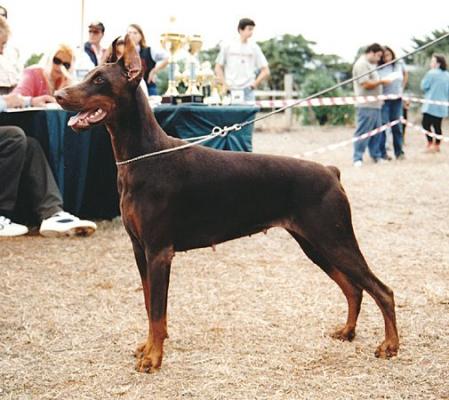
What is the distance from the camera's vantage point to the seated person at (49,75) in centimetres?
605

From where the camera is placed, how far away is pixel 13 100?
566 centimetres

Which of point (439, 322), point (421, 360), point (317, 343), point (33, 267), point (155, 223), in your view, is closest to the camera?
point (155, 223)

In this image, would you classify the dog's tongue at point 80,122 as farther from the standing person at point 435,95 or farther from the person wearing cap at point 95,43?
the standing person at point 435,95

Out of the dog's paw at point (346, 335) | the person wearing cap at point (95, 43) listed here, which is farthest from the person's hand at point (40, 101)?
the dog's paw at point (346, 335)

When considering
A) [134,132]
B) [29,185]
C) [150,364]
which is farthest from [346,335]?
[29,185]

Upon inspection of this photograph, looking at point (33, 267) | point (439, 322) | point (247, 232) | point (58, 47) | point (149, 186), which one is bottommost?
point (33, 267)

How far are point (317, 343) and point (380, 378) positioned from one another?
481mm

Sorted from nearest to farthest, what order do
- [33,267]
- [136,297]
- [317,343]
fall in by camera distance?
[317,343], [136,297], [33,267]

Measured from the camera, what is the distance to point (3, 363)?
305 cm

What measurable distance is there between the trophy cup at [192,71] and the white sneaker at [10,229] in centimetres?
196

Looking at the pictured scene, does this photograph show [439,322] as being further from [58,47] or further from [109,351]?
[58,47]

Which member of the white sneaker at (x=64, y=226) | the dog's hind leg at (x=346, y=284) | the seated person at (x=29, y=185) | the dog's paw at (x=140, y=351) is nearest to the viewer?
the dog's paw at (x=140, y=351)

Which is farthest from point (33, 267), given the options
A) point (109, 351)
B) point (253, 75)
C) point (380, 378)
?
point (253, 75)

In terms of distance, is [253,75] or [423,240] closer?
[423,240]
